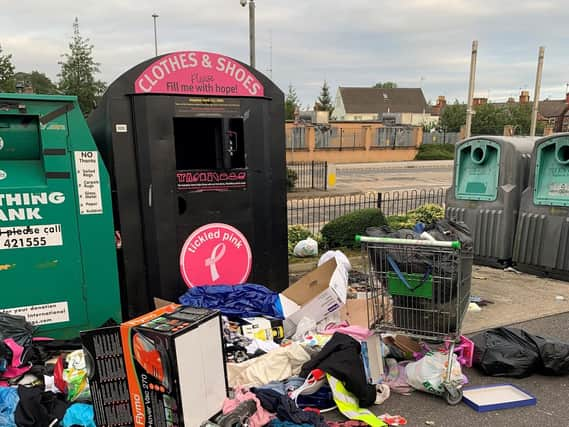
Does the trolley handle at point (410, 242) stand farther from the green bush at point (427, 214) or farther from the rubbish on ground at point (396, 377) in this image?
the green bush at point (427, 214)

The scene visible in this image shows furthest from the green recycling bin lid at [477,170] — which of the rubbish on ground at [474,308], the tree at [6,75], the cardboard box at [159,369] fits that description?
the tree at [6,75]

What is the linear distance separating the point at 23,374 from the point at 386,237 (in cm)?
252

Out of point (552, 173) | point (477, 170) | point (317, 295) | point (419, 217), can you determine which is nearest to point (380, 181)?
point (419, 217)

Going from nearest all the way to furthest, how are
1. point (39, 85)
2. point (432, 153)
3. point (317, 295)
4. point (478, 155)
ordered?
point (317, 295) → point (478, 155) → point (39, 85) → point (432, 153)

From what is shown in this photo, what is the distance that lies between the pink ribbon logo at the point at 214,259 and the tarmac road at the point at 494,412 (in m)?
1.79

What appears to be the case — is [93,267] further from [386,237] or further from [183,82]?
[386,237]

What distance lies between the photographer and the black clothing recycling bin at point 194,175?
3717 mm

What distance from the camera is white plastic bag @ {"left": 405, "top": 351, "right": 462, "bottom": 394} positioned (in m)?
2.99

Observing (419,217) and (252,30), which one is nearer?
(419,217)

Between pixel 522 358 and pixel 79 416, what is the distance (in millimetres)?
2918

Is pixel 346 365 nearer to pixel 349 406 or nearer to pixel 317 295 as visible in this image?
pixel 349 406

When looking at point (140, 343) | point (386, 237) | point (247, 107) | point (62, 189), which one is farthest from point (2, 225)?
point (386, 237)

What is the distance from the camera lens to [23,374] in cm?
300

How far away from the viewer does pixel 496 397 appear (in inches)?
118
